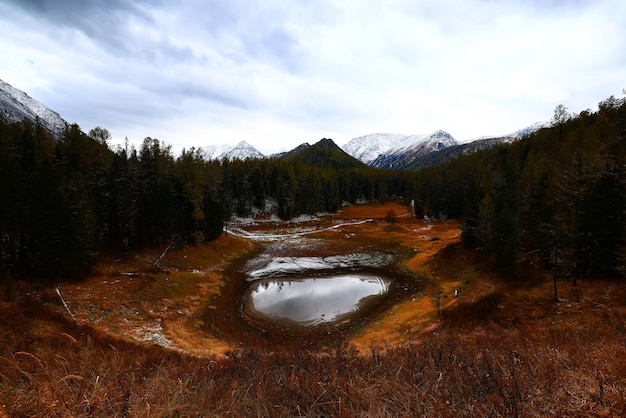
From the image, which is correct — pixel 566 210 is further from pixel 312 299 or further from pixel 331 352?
pixel 331 352

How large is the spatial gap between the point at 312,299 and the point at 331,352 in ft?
102

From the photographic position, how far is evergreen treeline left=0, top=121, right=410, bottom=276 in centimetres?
3192

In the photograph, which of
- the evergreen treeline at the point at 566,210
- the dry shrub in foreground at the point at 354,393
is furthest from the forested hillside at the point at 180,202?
the dry shrub in foreground at the point at 354,393

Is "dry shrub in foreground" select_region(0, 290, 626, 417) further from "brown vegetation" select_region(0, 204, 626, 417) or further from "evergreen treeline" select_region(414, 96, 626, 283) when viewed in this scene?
"evergreen treeline" select_region(414, 96, 626, 283)

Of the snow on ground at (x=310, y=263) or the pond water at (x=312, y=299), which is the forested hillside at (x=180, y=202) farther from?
the pond water at (x=312, y=299)

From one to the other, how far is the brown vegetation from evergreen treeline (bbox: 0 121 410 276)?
13.6 feet

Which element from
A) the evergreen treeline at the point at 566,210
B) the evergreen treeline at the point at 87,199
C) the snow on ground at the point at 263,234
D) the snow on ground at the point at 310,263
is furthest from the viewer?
the snow on ground at the point at 263,234

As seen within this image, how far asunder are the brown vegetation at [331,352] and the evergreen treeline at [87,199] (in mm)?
4134

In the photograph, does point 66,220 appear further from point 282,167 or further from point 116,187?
point 282,167

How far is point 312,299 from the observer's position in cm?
3900

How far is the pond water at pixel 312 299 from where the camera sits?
1310 inches

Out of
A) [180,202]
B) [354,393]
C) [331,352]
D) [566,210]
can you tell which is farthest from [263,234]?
[354,393]

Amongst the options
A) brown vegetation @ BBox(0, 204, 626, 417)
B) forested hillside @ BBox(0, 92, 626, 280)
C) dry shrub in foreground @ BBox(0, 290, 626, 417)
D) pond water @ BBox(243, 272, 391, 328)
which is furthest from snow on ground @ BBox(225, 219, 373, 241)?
dry shrub in foreground @ BBox(0, 290, 626, 417)

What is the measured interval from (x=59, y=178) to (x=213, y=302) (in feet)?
77.8
